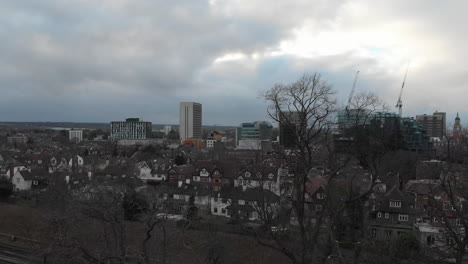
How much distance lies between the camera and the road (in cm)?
1306

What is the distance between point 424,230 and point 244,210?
8.90 metres

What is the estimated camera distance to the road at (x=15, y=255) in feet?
42.8

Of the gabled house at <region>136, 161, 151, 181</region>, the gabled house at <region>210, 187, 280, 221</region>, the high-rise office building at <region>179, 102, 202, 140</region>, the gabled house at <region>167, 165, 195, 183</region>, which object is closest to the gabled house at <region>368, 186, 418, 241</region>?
the gabled house at <region>210, 187, 280, 221</region>

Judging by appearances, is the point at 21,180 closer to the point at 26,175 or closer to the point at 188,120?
the point at 26,175

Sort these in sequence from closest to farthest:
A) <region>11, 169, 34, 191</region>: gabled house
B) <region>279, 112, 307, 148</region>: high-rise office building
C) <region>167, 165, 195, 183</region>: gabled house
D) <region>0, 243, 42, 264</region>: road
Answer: <region>279, 112, 307, 148</region>: high-rise office building, <region>0, 243, 42, 264</region>: road, <region>167, 165, 195, 183</region>: gabled house, <region>11, 169, 34, 191</region>: gabled house

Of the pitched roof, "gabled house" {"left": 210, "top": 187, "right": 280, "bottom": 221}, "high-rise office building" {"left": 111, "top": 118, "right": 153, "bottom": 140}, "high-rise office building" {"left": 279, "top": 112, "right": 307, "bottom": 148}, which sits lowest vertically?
"gabled house" {"left": 210, "top": 187, "right": 280, "bottom": 221}

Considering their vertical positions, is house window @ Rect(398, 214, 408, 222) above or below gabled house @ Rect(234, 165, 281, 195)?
below

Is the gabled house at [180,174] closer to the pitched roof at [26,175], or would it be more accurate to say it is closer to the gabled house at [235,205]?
the gabled house at [235,205]

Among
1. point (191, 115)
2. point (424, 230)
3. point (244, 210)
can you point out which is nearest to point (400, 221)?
point (424, 230)

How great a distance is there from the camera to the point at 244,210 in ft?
66.1

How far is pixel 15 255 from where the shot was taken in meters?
14.1

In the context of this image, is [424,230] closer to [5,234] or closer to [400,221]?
[400,221]

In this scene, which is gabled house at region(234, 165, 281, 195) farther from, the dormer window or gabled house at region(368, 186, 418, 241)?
gabled house at region(368, 186, 418, 241)

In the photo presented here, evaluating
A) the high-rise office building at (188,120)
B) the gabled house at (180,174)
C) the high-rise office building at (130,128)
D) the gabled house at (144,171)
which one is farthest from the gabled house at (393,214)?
the high-rise office building at (130,128)
